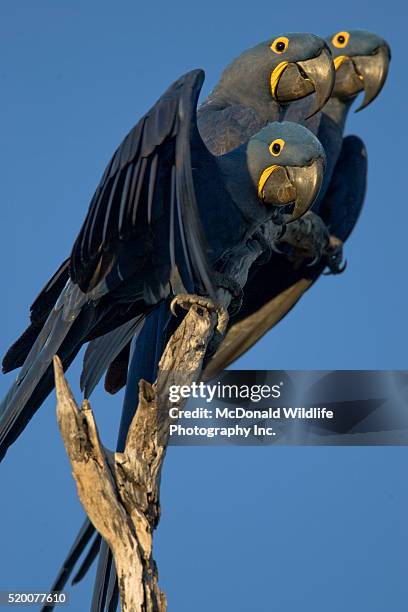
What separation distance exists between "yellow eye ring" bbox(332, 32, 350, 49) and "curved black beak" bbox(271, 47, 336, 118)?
1.01 metres

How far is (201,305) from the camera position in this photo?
3.54m

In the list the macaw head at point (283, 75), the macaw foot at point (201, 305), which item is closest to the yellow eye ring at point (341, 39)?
the macaw head at point (283, 75)

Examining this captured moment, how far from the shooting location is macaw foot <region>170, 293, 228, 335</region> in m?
3.55

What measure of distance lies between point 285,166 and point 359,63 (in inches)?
81.5

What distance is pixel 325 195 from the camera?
5.62 m

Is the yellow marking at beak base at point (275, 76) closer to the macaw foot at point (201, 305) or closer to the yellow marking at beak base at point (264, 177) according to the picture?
the yellow marking at beak base at point (264, 177)

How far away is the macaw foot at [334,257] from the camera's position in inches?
207

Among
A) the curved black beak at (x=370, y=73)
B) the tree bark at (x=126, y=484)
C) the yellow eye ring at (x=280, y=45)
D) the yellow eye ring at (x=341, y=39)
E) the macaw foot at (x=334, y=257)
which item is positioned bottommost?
the tree bark at (x=126, y=484)

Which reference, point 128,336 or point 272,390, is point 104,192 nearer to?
point 128,336

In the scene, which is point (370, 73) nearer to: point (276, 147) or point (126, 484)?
point (276, 147)

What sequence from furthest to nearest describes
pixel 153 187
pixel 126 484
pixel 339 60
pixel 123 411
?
pixel 339 60 < pixel 123 411 < pixel 153 187 < pixel 126 484

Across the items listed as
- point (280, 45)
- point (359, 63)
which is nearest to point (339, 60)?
point (359, 63)

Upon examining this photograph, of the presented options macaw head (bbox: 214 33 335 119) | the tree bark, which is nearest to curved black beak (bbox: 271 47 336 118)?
macaw head (bbox: 214 33 335 119)

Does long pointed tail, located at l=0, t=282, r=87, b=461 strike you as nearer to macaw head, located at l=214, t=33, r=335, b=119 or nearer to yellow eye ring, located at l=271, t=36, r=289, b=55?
macaw head, located at l=214, t=33, r=335, b=119
